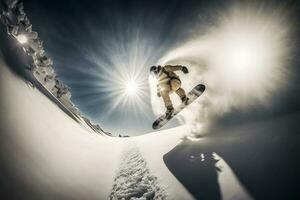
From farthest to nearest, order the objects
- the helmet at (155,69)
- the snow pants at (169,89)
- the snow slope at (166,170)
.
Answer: the helmet at (155,69)
the snow pants at (169,89)
the snow slope at (166,170)

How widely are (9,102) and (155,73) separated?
580 centimetres

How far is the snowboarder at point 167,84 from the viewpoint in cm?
902

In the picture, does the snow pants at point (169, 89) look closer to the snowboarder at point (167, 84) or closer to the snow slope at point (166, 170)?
the snowboarder at point (167, 84)

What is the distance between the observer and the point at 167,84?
9.00m

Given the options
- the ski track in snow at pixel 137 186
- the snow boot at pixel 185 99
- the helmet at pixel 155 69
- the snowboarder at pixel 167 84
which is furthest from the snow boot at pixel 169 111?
the ski track in snow at pixel 137 186

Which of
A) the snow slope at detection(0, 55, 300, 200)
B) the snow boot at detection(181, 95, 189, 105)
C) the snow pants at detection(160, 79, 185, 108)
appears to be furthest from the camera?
the snow boot at detection(181, 95, 189, 105)

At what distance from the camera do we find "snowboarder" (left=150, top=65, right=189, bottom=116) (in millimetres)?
9017

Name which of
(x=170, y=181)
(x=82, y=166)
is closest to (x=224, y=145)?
(x=170, y=181)

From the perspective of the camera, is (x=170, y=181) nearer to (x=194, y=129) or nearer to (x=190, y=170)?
(x=190, y=170)

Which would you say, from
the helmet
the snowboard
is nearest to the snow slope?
the snowboard

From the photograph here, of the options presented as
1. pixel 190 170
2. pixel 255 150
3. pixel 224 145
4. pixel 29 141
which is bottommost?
pixel 255 150

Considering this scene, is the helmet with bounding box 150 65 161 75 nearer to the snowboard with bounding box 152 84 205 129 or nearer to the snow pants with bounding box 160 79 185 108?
the snow pants with bounding box 160 79 185 108

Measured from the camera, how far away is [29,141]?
5863 mm

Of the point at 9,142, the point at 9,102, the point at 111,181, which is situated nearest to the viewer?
the point at 9,142
